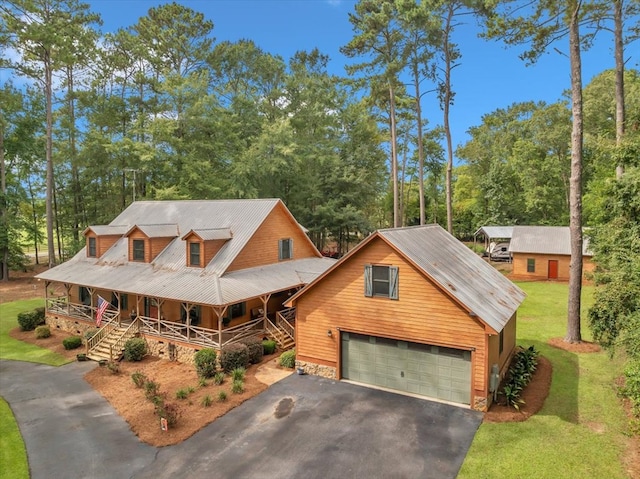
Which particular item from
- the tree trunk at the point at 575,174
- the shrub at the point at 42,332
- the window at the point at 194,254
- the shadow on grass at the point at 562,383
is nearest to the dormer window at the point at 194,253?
the window at the point at 194,254

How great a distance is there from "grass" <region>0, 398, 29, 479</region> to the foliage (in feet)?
46.5

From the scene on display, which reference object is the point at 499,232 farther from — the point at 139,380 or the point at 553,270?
the point at 139,380

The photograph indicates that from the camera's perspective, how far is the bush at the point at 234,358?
16.9 m

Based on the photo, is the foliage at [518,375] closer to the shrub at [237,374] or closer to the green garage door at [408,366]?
the green garage door at [408,366]

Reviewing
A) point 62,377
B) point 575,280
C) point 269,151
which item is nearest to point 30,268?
point 269,151

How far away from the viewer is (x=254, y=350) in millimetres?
18047

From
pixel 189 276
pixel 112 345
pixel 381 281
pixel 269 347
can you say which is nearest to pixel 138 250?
pixel 189 276

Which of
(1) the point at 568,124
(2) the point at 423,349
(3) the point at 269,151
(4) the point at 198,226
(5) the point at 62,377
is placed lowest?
(5) the point at 62,377

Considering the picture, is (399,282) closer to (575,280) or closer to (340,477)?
(340,477)

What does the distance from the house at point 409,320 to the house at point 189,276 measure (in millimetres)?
4522

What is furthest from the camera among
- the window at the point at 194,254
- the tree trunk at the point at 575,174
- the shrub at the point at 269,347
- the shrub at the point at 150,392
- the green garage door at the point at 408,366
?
the window at the point at 194,254

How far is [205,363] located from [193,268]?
21.3ft

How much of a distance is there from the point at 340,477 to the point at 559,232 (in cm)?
3622

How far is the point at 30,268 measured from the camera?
46.6 metres
